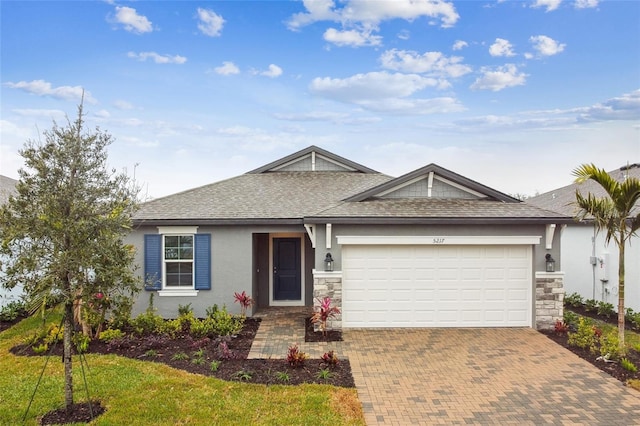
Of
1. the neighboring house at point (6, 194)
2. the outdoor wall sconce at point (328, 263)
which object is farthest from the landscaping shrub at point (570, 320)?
the neighboring house at point (6, 194)

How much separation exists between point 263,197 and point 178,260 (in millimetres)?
3253

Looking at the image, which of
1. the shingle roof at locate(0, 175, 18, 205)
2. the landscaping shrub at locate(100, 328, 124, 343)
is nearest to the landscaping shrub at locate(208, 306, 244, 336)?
the landscaping shrub at locate(100, 328, 124, 343)

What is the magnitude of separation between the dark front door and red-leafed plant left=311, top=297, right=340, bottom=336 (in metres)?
3.30

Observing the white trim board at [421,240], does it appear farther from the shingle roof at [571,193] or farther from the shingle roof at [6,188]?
the shingle roof at [6,188]

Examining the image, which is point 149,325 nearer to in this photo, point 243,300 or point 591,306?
point 243,300

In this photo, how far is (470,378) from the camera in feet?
23.7

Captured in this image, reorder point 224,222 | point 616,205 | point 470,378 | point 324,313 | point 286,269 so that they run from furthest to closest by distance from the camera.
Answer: point 286,269
point 224,222
point 324,313
point 616,205
point 470,378

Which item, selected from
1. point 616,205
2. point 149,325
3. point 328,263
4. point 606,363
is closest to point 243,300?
point 149,325

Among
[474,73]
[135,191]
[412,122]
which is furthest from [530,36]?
[135,191]

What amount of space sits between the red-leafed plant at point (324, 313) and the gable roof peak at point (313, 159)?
705 centimetres

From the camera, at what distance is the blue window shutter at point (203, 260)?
11578 mm

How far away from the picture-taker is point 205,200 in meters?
12.7

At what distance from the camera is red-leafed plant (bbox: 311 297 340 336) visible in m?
9.76

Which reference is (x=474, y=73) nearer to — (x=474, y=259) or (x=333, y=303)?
(x=474, y=259)
